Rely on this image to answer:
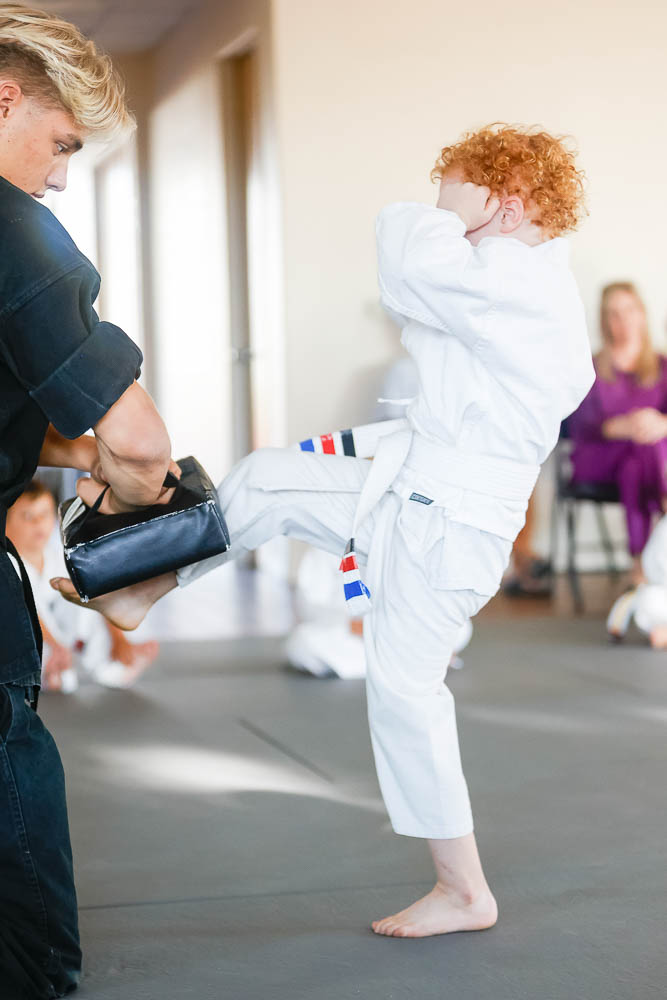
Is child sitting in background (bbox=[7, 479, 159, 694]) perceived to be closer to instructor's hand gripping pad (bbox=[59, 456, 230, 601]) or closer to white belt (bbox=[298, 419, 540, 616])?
instructor's hand gripping pad (bbox=[59, 456, 230, 601])

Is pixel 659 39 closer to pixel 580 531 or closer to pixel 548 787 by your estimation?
pixel 580 531

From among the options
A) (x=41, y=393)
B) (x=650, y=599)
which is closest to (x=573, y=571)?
(x=650, y=599)

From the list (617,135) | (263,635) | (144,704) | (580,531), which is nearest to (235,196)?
(617,135)

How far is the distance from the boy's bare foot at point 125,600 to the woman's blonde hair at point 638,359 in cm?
418

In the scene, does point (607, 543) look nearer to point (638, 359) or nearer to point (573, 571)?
point (573, 571)

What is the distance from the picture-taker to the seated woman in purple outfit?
5.36 metres

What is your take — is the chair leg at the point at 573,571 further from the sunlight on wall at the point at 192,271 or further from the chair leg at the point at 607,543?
the sunlight on wall at the point at 192,271

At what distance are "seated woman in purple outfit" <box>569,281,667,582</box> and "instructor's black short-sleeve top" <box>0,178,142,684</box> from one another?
3865 mm

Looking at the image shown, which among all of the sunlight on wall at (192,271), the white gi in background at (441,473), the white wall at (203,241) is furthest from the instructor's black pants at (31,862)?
the sunlight on wall at (192,271)

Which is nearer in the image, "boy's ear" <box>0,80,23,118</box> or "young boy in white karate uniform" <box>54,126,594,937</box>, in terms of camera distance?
"boy's ear" <box>0,80,23,118</box>

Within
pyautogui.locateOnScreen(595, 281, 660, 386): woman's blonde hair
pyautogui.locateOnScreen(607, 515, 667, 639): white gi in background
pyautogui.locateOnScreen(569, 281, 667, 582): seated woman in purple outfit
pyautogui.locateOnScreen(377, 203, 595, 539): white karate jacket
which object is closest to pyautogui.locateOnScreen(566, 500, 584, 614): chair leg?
pyautogui.locateOnScreen(569, 281, 667, 582): seated woman in purple outfit

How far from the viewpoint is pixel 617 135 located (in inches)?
257

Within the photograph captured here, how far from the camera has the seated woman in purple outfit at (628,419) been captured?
17.6 feet

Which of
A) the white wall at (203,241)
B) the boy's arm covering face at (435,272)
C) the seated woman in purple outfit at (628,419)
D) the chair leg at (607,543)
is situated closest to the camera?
the boy's arm covering face at (435,272)
